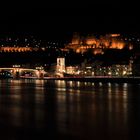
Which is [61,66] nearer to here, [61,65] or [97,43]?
[61,65]

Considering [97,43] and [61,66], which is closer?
[61,66]

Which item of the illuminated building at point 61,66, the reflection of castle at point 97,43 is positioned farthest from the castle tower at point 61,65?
the reflection of castle at point 97,43

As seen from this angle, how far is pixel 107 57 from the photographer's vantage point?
74625mm

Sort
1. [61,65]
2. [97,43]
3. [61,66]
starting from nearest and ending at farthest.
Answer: [61,66] → [61,65] → [97,43]

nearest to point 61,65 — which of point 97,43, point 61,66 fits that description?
point 61,66

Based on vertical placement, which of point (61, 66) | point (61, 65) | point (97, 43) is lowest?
point (61, 66)

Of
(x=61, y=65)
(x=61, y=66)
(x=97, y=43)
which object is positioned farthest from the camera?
(x=97, y=43)

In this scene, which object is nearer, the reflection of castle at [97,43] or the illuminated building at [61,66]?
the illuminated building at [61,66]

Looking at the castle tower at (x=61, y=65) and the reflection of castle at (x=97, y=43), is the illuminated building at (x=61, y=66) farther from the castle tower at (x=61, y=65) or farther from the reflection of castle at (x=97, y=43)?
the reflection of castle at (x=97, y=43)

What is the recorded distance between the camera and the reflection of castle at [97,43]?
266 feet

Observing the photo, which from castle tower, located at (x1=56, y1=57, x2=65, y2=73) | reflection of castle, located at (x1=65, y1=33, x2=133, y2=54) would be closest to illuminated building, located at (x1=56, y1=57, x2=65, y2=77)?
castle tower, located at (x1=56, y1=57, x2=65, y2=73)

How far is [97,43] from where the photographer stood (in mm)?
84312

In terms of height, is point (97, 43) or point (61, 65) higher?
point (97, 43)

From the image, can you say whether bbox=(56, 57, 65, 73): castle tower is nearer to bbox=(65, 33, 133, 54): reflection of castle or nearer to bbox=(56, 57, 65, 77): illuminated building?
bbox=(56, 57, 65, 77): illuminated building
